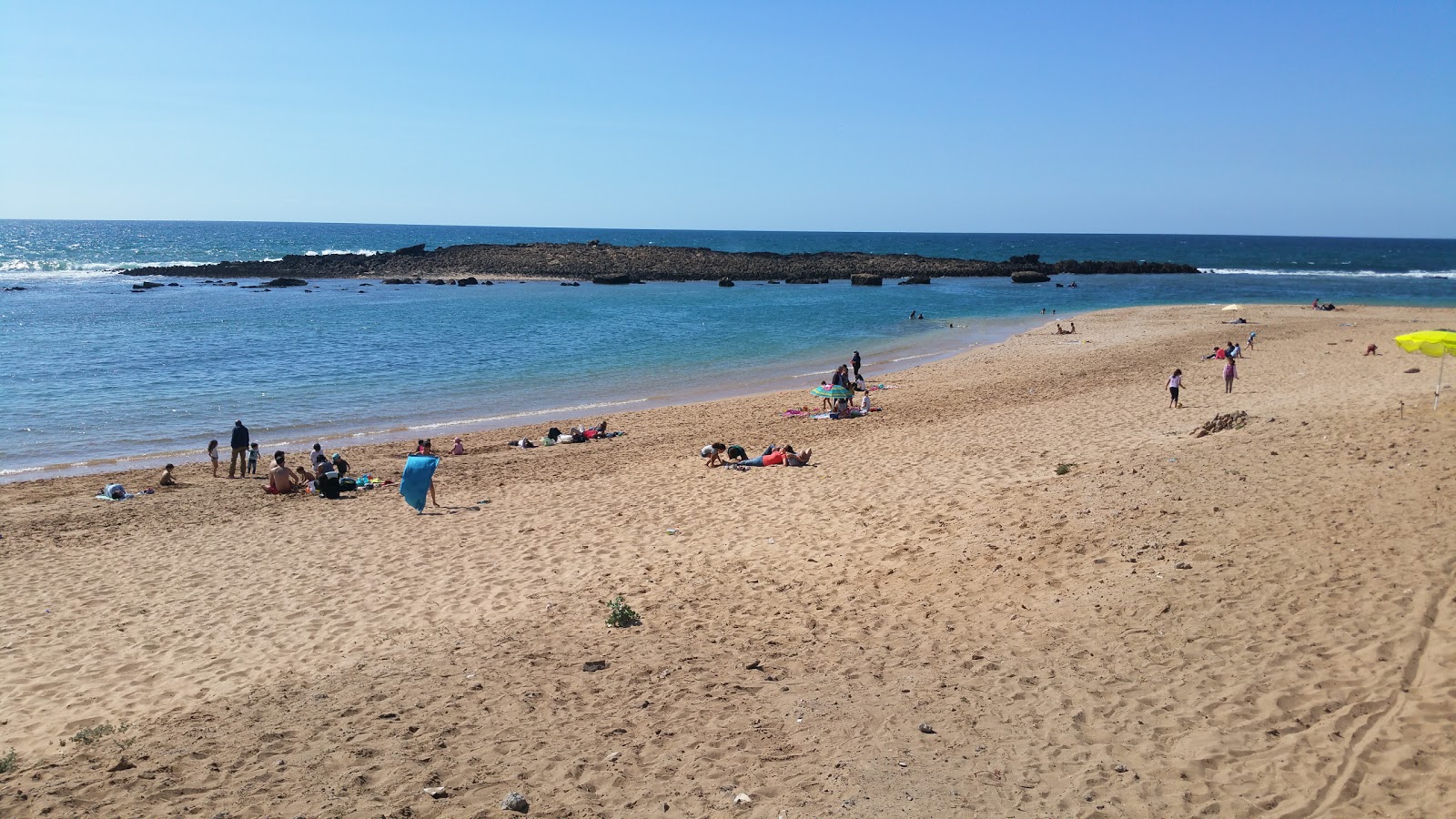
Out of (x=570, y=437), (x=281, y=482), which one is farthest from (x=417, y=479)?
(x=570, y=437)

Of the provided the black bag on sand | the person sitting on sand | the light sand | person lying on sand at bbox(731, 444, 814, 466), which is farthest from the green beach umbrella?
the person sitting on sand

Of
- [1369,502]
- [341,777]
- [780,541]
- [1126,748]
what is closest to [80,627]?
[341,777]

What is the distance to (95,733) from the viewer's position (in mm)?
6840

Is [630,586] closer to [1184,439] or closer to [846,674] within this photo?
[846,674]

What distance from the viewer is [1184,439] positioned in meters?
14.2

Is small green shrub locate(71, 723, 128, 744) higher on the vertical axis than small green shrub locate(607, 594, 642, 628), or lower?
lower

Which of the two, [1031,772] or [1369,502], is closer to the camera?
[1031,772]

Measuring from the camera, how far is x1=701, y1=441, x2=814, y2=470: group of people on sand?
51.9 feet

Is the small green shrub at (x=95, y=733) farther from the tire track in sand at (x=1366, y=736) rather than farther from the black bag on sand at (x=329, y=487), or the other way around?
the black bag on sand at (x=329, y=487)

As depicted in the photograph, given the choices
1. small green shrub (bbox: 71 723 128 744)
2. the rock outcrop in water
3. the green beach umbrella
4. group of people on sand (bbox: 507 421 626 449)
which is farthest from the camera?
the rock outcrop in water

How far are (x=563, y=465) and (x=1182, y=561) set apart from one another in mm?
11475

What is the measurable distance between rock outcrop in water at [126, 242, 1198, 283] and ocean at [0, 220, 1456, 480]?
547 centimetres

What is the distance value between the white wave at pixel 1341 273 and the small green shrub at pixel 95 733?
301ft

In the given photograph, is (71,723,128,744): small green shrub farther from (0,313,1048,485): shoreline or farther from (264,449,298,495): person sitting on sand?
(0,313,1048,485): shoreline
